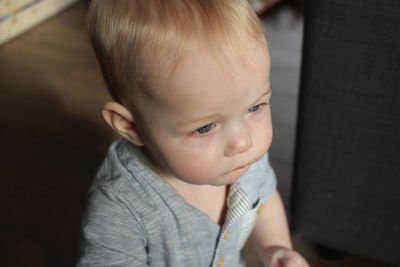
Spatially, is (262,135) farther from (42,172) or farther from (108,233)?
(42,172)

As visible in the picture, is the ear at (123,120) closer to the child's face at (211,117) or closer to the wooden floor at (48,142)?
the child's face at (211,117)

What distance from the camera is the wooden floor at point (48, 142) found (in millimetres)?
1207

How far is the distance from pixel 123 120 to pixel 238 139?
0.14m

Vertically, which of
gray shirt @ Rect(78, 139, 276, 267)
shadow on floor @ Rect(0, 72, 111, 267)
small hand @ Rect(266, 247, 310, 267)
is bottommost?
shadow on floor @ Rect(0, 72, 111, 267)

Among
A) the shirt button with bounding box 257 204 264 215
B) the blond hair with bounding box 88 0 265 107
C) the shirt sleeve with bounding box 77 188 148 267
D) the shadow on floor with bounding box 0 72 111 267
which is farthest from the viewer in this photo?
the shadow on floor with bounding box 0 72 111 267

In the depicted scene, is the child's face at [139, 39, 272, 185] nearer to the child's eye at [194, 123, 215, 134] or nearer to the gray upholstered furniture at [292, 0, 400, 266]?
the child's eye at [194, 123, 215, 134]

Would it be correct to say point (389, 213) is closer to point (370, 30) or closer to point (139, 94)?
point (370, 30)

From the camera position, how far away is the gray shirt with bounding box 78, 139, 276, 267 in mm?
612

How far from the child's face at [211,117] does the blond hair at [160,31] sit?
1cm

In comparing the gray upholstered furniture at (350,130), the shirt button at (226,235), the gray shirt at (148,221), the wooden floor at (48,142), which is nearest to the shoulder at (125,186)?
the gray shirt at (148,221)

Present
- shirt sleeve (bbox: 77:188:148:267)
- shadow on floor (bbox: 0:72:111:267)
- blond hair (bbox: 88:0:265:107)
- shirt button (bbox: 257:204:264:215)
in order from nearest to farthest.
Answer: blond hair (bbox: 88:0:265:107)
shirt sleeve (bbox: 77:188:148:267)
shirt button (bbox: 257:204:264:215)
shadow on floor (bbox: 0:72:111:267)

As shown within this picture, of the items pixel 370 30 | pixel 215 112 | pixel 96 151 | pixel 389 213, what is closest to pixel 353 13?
pixel 370 30

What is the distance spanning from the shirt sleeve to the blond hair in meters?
0.17

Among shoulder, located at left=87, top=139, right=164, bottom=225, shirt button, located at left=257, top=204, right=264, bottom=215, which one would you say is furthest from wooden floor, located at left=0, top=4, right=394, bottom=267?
shoulder, located at left=87, top=139, right=164, bottom=225
